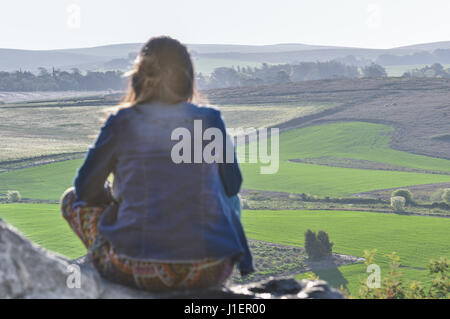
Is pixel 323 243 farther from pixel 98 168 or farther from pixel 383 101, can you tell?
pixel 383 101

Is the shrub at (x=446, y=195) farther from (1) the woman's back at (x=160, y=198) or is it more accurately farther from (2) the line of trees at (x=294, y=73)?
(2) the line of trees at (x=294, y=73)

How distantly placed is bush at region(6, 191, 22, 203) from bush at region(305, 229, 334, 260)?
79.3 ft

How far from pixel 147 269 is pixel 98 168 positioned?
0.63 m

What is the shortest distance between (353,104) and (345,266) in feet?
192

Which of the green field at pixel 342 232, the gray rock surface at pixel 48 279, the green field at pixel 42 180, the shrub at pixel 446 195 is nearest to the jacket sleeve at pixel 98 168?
the gray rock surface at pixel 48 279

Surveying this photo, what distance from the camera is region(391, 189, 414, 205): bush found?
44312 millimetres

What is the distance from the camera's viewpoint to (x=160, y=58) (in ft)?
12.1

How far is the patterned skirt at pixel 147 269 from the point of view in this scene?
139 inches

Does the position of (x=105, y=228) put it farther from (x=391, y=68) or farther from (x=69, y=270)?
(x=391, y=68)

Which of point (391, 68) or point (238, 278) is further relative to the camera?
point (391, 68)

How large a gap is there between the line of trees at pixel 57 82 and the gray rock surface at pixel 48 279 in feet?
396

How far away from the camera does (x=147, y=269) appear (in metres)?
3.52
